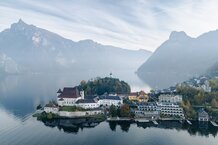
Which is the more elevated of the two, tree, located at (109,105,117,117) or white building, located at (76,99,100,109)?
white building, located at (76,99,100,109)

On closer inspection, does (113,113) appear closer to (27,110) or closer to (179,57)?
(27,110)

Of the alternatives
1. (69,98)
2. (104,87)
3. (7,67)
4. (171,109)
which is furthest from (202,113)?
(7,67)

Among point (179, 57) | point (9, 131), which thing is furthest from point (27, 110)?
point (179, 57)

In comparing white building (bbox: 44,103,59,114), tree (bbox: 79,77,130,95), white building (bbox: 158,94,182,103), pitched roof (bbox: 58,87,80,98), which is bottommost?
white building (bbox: 44,103,59,114)

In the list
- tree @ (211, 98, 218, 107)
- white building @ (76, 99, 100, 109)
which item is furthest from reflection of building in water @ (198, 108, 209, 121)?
white building @ (76, 99, 100, 109)

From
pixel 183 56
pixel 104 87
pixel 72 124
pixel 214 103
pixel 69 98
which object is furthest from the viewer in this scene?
pixel 183 56

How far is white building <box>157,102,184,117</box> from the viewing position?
41688 millimetres

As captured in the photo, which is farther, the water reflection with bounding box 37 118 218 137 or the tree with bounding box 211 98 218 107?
the tree with bounding box 211 98 218 107

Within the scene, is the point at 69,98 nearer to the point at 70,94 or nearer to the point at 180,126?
the point at 70,94

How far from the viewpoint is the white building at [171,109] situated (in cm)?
4169

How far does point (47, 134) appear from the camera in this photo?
34.4m

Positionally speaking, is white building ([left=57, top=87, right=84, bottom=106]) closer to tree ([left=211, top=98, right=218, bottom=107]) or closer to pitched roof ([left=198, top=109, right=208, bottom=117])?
pitched roof ([left=198, top=109, right=208, bottom=117])

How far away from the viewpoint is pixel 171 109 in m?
42.2

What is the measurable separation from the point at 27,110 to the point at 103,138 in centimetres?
1814
